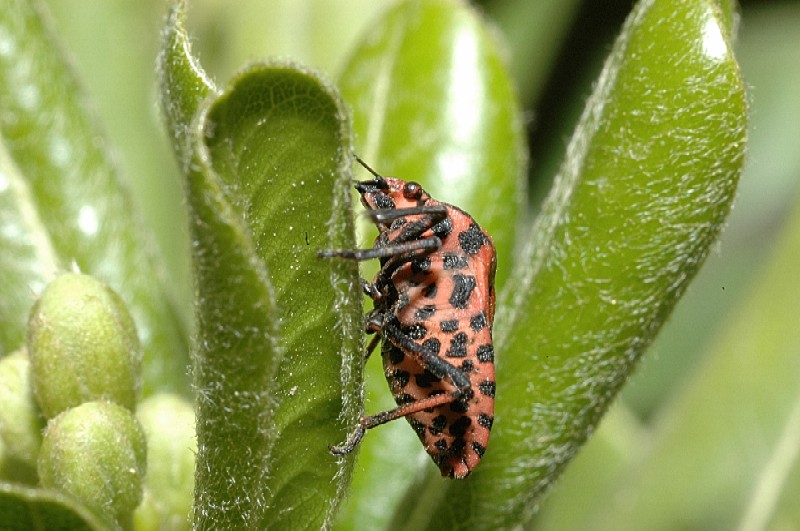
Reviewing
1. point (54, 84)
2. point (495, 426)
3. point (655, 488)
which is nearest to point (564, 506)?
point (655, 488)

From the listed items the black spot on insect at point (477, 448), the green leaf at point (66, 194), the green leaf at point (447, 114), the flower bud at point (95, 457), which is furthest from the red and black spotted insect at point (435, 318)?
the green leaf at point (66, 194)

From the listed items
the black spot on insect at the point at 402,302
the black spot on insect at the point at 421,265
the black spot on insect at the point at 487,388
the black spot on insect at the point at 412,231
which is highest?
the black spot on insect at the point at 412,231

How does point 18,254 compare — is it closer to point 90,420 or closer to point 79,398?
point 79,398

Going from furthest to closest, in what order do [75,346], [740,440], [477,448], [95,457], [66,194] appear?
1. [740,440]
2. [66,194]
3. [477,448]
4. [75,346]
5. [95,457]

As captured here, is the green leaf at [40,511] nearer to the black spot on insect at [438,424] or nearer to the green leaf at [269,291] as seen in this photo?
the green leaf at [269,291]

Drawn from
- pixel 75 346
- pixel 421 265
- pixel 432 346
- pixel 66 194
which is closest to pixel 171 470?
pixel 75 346

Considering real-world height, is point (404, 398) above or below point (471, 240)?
below
